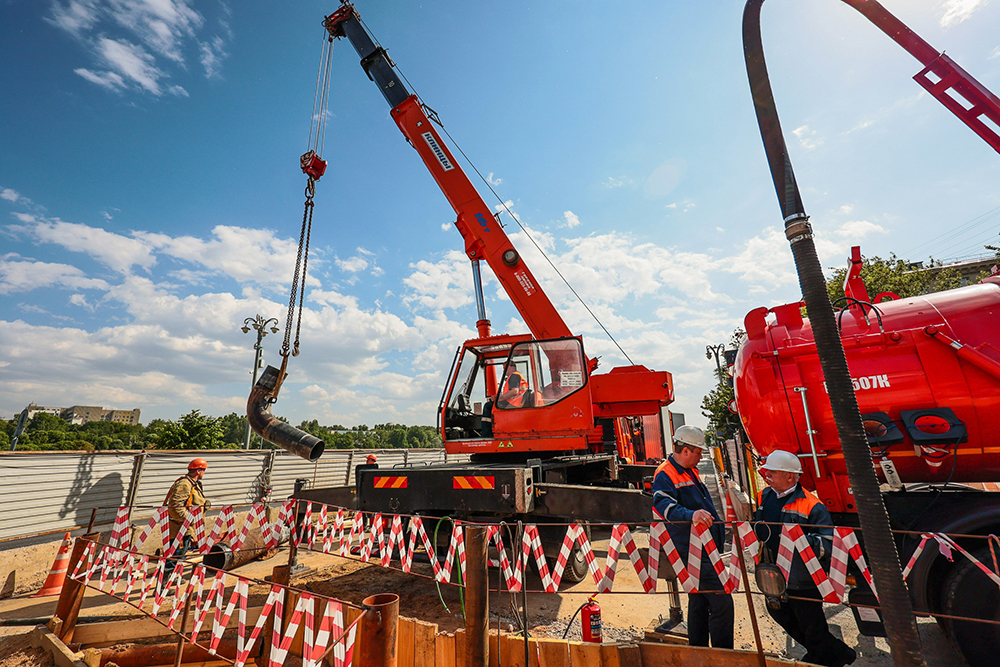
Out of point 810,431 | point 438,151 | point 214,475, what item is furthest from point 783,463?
point 214,475

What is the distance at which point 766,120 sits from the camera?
6.85 feet

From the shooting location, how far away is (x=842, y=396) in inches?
70.7

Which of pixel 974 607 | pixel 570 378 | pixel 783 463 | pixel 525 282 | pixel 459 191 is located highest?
pixel 459 191

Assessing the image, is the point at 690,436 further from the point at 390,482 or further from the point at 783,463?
the point at 390,482

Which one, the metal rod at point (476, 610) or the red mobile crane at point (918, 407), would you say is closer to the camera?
the metal rod at point (476, 610)

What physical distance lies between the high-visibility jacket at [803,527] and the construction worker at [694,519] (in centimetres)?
37

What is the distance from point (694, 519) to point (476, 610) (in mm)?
1690

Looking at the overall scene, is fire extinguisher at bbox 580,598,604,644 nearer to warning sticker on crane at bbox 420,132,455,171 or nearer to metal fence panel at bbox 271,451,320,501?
warning sticker on crane at bbox 420,132,455,171

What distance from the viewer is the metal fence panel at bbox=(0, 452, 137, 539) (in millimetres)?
6121

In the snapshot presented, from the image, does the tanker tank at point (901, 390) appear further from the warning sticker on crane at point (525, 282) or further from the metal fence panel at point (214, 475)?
the metal fence panel at point (214, 475)

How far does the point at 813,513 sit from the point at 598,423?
3.79 m

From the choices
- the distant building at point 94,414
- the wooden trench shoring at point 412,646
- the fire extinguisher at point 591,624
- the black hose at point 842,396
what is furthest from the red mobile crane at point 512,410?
the distant building at point 94,414

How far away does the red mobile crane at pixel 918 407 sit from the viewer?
323 centimetres

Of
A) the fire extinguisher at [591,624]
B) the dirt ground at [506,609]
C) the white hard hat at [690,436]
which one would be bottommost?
the dirt ground at [506,609]
